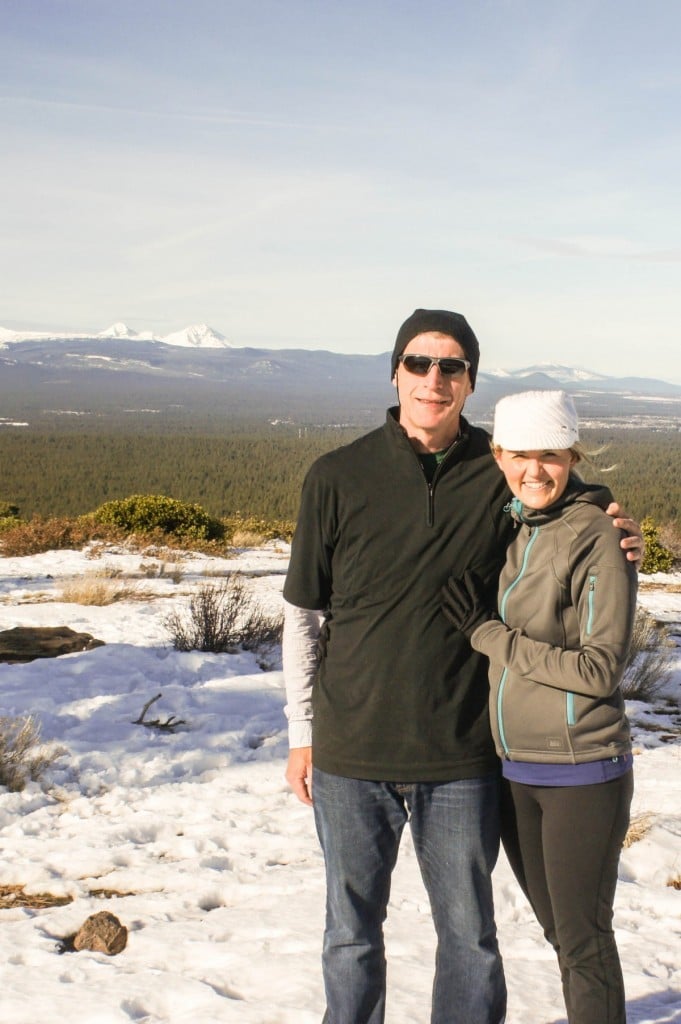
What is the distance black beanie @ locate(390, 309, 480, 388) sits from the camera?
88.9 inches

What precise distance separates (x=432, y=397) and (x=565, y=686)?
2.40 ft

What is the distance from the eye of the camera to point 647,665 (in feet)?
22.7

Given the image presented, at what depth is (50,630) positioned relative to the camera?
25.4ft

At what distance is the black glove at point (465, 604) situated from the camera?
212 centimetres

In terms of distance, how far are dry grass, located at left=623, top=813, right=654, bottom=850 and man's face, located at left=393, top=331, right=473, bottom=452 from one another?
2.45 meters

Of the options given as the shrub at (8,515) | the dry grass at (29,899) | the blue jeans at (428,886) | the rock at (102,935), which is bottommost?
the shrub at (8,515)

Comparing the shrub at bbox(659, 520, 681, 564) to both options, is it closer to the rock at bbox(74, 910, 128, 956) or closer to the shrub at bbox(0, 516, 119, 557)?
the shrub at bbox(0, 516, 119, 557)

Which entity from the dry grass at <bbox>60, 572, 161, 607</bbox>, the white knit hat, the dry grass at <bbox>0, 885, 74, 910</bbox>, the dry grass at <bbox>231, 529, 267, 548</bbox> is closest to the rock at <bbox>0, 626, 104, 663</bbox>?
the dry grass at <bbox>60, 572, 161, 607</bbox>

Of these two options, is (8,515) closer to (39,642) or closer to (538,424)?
(39,642)

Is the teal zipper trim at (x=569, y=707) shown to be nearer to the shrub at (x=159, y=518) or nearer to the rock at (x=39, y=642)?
the rock at (x=39, y=642)

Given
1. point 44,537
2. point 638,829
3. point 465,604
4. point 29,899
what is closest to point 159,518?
point 44,537

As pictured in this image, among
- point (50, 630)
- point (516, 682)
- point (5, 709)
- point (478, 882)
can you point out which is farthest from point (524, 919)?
point (50, 630)

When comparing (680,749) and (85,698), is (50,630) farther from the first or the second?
(680,749)

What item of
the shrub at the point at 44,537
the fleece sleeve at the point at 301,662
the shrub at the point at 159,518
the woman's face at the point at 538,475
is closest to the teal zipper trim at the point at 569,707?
the woman's face at the point at 538,475
